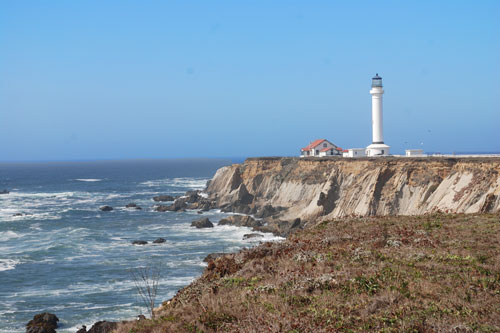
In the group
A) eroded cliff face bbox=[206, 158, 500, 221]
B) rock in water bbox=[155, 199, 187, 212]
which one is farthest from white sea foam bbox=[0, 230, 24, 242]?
eroded cliff face bbox=[206, 158, 500, 221]

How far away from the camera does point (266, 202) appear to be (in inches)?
2454

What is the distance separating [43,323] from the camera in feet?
64.7

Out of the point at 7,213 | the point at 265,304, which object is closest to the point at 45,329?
the point at 265,304

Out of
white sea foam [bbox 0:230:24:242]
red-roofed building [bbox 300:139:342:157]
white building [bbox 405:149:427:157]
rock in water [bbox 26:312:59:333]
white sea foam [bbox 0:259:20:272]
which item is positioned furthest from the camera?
red-roofed building [bbox 300:139:342:157]

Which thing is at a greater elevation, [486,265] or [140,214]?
[486,265]

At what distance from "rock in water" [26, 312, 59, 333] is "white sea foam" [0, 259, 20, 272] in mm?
12601

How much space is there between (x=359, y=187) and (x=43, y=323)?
1250 inches

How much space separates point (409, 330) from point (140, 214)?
5496cm

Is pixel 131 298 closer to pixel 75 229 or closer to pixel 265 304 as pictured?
pixel 265 304

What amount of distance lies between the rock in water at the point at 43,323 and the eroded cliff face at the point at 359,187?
20814 millimetres

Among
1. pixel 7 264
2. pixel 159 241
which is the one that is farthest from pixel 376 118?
pixel 7 264

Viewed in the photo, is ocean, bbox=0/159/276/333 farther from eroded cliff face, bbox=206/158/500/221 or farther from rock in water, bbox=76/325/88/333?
eroded cliff face, bbox=206/158/500/221

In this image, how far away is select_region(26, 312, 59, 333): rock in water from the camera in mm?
19391

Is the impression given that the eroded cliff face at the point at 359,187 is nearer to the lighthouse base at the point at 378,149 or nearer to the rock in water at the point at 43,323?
the lighthouse base at the point at 378,149
